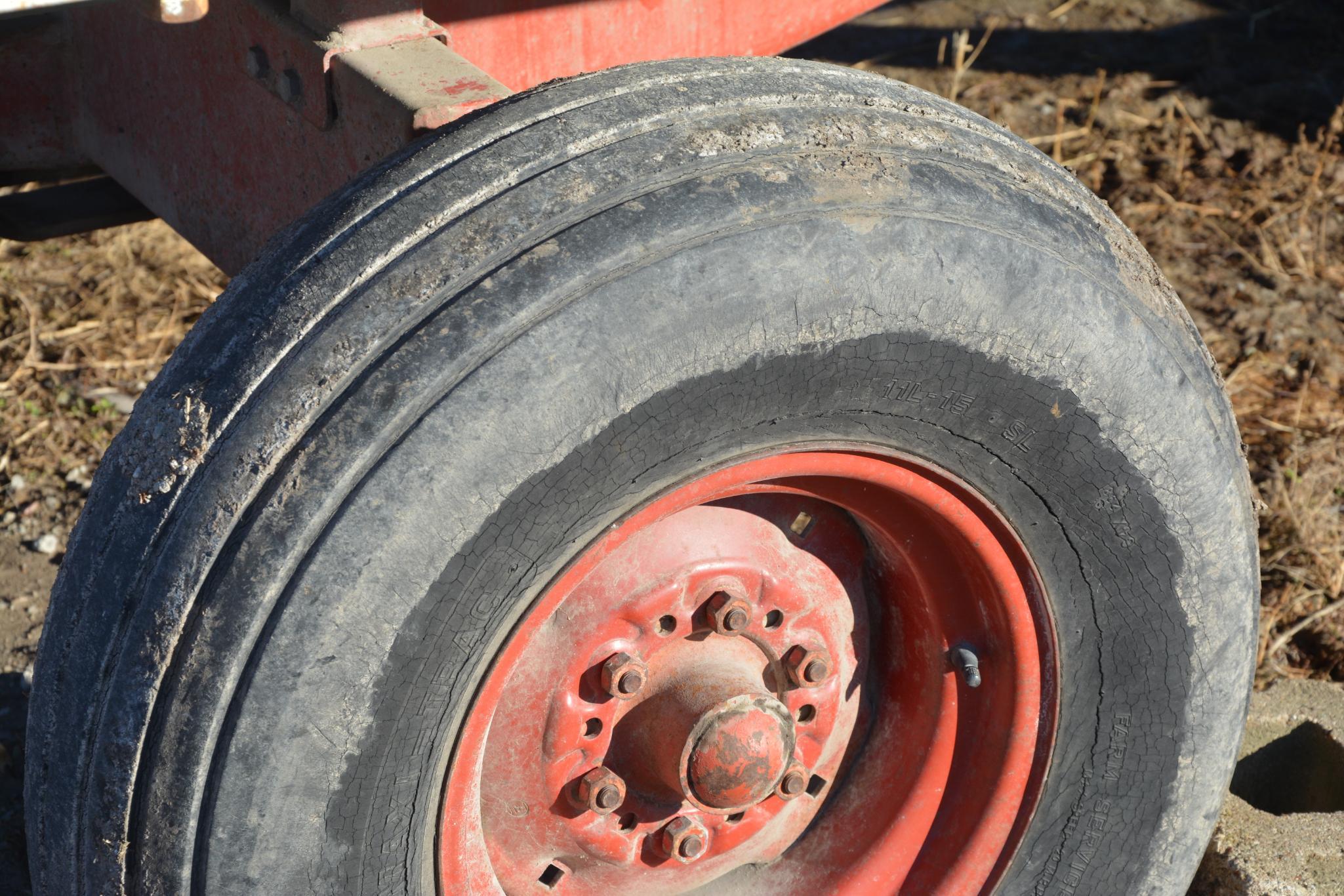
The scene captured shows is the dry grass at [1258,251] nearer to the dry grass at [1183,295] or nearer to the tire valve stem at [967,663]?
the dry grass at [1183,295]

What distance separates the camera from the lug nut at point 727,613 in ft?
5.24

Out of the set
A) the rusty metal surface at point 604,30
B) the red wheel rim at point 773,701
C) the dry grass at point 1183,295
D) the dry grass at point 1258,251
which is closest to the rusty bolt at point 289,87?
the rusty metal surface at point 604,30

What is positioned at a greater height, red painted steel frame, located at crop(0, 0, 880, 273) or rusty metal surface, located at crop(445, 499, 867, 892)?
red painted steel frame, located at crop(0, 0, 880, 273)

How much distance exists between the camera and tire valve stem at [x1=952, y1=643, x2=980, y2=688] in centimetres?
165

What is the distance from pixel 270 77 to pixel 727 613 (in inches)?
38.5

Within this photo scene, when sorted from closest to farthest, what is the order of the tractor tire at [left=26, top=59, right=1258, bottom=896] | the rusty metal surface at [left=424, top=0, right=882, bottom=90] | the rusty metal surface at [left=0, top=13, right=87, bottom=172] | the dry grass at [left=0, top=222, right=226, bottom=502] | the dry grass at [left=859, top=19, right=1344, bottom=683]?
the tractor tire at [left=26, top=59, right=1258, bottom=896]
the rusty metal surface at [left=424, top=0, right=882, bottom=90]
the rusty metal surface at [left=0, top=13, right=87, bottom=172]
the dry grass at [left=859, top=19, right=1344, bottom=683]
the dry grass at [left=0, top=222, right=226, bottom=502]

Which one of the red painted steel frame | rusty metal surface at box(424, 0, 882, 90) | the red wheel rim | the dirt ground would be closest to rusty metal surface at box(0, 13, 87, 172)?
the red painted steel frame

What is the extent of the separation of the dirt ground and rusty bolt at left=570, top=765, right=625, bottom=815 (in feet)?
3.60

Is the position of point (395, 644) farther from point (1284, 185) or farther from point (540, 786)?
point (1284, 185)

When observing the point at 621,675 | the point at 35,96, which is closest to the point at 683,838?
the point at 621,675

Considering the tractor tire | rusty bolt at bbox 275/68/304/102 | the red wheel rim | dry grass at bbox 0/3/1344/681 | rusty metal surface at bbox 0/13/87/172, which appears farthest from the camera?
dry grass at bbox 0/3/1344/681

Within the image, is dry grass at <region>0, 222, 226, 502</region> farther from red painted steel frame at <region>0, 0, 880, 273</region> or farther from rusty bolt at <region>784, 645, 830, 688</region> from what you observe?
rusty bolt at <region>784, 645, 830, 688</region>

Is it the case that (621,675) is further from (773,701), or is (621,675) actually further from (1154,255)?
(1154,255)

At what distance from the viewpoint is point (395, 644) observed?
1.28 meters
